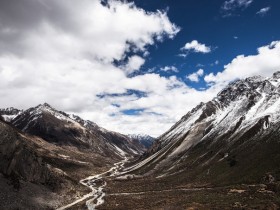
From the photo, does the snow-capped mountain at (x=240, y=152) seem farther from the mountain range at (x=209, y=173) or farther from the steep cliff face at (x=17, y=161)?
the steep cliff face at (x=17, y=161)

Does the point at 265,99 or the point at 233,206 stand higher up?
the point at 265,99

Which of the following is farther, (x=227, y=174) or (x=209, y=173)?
(x=209, y=173)

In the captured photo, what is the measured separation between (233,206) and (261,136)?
78224 mm

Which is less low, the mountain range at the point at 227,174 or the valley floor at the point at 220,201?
the mountain range at the point at 227,174

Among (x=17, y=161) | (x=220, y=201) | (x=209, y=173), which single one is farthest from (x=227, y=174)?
(x=17, y=161)

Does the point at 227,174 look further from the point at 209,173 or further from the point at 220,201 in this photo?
the point at 220,201

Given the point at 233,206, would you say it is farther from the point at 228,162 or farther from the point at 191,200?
the point at 228,162

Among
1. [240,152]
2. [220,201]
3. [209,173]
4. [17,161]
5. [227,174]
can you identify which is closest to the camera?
[220,201]

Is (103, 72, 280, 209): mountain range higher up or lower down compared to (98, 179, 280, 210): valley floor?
higher up

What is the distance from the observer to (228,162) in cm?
14688

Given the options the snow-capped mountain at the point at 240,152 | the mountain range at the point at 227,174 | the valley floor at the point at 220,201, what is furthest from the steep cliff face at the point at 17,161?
the snow-capped mountain at the point at 240,152

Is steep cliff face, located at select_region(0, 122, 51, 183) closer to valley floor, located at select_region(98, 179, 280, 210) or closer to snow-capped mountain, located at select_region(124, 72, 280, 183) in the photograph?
valley floor, located at select_region(98, 179, 280, 210)

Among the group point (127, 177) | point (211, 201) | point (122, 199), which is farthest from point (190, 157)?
point (211, 201)

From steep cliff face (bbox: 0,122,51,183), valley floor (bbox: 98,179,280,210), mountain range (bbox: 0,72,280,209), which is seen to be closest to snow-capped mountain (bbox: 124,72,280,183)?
mountain range (bbox: 0,72,280,209)
